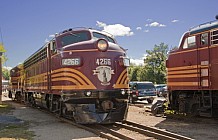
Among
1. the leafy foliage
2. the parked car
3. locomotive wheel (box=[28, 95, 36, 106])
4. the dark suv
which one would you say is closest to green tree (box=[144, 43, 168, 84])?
the leafy foliage

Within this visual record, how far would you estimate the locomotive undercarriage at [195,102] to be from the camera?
1083 centimetres

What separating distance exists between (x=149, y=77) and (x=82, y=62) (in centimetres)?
7271

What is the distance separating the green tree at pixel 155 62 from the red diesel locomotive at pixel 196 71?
65674mm

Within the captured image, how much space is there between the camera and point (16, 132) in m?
9.55

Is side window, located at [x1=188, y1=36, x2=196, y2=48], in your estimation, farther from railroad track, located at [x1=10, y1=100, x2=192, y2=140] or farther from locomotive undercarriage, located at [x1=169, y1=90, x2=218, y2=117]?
railroad track, located at [x1=10, y1=100, x2=192, y2=140]

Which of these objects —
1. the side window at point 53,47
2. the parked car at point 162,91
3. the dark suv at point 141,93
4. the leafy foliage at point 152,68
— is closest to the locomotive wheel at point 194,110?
the parked car at point 162,91

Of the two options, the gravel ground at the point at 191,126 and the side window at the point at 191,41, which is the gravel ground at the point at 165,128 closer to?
the gravel ground at the point at 191,126

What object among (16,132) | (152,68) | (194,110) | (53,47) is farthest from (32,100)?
(152,68)

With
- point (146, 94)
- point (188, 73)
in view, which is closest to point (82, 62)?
point (188, 73)

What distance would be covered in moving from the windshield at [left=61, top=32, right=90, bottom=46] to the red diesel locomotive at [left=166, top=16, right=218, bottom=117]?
3980mm

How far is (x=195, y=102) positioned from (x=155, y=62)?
84.6m

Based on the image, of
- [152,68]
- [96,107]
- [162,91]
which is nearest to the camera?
[96,107]

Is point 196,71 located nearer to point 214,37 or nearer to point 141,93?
point 214,37

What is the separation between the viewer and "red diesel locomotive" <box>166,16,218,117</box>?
1054 centimetres
